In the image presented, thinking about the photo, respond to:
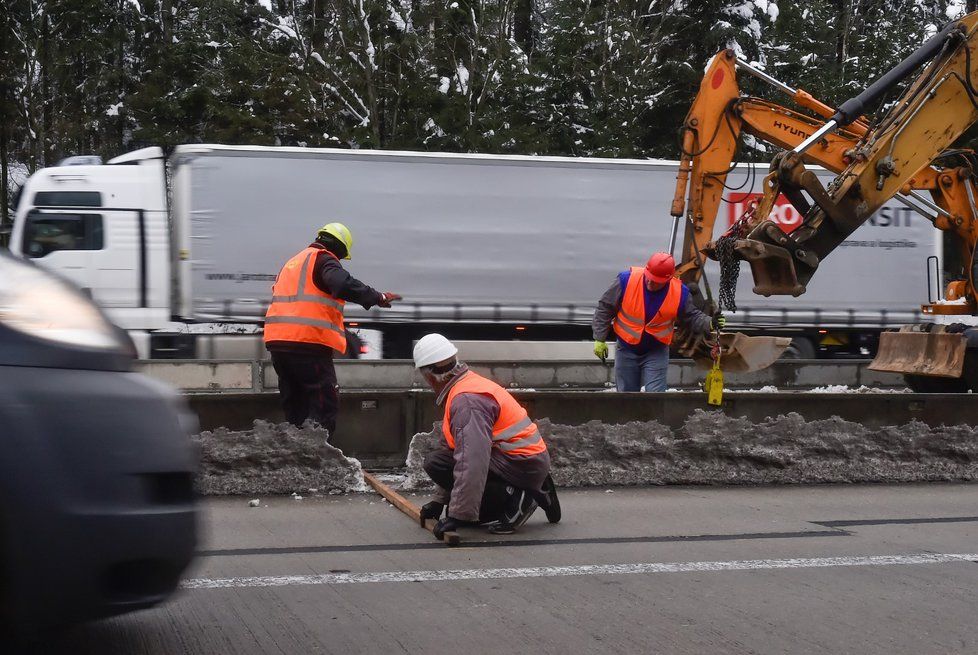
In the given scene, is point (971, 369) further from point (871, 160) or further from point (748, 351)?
point (748, 351)

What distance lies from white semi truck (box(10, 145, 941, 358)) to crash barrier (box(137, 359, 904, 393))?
153cm

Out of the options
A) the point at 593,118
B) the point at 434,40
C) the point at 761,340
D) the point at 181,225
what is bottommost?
the point at 761,340

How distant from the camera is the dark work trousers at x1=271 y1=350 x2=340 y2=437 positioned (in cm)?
841

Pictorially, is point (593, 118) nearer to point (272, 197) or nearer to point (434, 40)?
point (434, 40)

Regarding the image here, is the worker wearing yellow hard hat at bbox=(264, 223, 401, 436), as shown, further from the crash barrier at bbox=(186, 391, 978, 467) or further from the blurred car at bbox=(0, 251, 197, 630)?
the blurred car at bbox=(0, 251, 197, 630)

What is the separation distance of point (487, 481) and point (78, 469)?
138 inches

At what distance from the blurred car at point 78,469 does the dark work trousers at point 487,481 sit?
3.07 metres

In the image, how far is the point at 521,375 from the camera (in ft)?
58.5

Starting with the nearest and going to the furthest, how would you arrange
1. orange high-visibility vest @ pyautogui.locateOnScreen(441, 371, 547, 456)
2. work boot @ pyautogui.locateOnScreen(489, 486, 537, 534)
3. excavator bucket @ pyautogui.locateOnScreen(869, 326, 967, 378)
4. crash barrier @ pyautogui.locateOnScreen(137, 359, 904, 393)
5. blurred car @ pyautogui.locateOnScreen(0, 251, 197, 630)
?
blurred car @ pyautogui.locateOnScreen(0, 251, 197, 630) → orange high-visibility vest @ pyautogui.locateOnScreen(441, 371, 547, 456) → work boot @ pyautogui.locateOnScreen(489, 486, 537, 534) → excavator bucket @ pyautogui.locateOnScreen(869, 326, 967, 378) → crash barrier @ pyautogui.locateOnScreen(137, 359, 904, 393)

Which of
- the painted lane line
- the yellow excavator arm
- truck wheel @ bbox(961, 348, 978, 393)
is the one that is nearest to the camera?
the painted lane line

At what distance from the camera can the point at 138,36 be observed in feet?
116

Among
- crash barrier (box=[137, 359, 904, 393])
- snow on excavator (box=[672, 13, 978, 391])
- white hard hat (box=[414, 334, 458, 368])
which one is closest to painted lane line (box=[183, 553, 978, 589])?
white hard hat (box=[414, 334, 458, 368])

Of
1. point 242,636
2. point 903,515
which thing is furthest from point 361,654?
point 903,515

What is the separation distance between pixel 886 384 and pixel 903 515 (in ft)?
37.8
